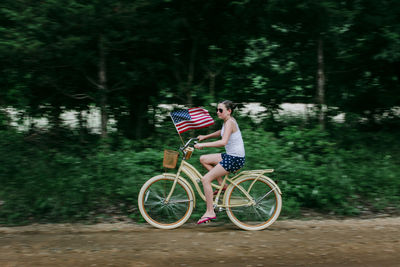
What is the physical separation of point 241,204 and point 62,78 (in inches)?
187

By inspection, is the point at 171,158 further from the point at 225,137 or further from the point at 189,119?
the point at 225,137

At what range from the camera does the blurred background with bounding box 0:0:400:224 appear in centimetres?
734

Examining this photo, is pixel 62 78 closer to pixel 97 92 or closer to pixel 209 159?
pixel 97 92

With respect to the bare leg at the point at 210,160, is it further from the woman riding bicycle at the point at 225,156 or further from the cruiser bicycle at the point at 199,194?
the cruiser bicycle at the point at 199,194

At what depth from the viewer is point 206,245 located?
18.4 feet

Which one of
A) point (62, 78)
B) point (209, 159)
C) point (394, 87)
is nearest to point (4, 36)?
point (62, 78)

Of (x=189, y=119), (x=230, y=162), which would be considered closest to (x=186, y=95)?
(x=189, y=119)

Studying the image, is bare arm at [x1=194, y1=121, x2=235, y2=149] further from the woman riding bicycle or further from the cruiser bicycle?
the cruiser bicycle

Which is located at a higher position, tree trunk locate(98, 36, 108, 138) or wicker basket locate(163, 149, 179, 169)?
tree trunk locate(98, 36, 108, 138)

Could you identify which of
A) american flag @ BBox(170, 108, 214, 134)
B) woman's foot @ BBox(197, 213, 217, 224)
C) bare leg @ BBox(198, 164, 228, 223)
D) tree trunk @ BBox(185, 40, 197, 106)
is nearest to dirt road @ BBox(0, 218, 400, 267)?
woman's foot @ BBox(197, 213, 217, 224)

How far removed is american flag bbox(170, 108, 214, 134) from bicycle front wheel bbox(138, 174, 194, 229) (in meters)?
0.78

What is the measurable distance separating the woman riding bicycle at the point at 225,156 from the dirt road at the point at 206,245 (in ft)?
1.70

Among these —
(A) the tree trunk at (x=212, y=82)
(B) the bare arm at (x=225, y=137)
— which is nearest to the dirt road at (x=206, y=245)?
(B) the bare arm at (x=225, y=137)

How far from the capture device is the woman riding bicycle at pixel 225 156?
6.08 m
